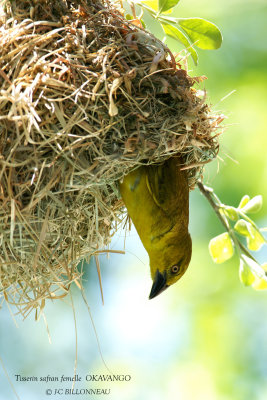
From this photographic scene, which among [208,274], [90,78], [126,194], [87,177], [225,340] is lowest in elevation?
[225,340]

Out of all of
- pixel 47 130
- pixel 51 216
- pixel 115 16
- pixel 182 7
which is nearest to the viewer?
pixel 47 130

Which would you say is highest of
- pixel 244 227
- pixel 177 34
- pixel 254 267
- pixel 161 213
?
pixel 177 34

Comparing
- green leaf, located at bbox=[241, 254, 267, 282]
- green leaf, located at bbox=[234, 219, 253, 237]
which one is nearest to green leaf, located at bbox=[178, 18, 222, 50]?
green leaf, located at bbox=[234, 219, 253, 237]

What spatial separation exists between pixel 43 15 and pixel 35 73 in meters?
0.36

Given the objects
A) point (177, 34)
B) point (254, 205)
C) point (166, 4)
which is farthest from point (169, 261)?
point (166, 4)

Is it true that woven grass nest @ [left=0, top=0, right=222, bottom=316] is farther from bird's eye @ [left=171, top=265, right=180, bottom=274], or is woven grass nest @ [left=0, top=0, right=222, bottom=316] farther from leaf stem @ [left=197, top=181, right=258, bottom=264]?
bird's eye @ [left=171, top=265, right=180, bottom=274]

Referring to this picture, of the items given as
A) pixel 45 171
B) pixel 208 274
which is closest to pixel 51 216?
pixel 45 171

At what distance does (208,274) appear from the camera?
5.30m

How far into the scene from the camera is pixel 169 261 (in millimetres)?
2832

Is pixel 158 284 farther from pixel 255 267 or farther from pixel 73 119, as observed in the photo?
pixel 73 119

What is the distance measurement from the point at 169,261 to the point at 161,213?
30cm

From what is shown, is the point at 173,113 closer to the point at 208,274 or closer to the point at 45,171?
the point at 45,171

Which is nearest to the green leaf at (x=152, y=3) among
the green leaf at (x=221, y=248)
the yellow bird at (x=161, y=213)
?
the yellow bird at (x=161, y=213)

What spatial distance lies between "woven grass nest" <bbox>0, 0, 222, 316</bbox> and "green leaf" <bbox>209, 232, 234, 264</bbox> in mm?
471
